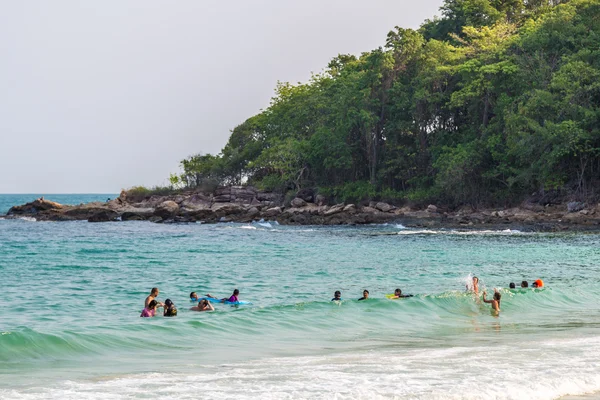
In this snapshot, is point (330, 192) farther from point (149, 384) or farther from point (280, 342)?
point (149, 384)

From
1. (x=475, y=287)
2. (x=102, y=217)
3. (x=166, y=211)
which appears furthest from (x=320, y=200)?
(x=475, y=287)

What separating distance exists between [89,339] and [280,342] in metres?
3.79

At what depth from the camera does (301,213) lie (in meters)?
66.2

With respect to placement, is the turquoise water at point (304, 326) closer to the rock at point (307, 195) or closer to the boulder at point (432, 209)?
the boulder at point (432, 209)

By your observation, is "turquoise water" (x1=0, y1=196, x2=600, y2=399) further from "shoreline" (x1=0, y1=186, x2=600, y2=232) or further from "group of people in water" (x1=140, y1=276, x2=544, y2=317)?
"shoreline" (x1=0, y1=186, x2=600, y2=232)

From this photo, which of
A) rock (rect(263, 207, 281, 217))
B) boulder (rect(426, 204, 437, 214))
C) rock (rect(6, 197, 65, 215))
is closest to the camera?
boulder (rect(426, 204, 437, 214))

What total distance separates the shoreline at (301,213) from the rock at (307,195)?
Answer: 94 mm

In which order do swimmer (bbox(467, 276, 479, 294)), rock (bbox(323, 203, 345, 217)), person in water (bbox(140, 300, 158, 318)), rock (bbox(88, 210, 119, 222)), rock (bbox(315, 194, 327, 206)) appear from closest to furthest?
person in water (bbox(140, 300, 158, 318)) < swimmer (bbox(467, 276, 479, 294)) < rock (bbox(323, 203, 345, 217)) < rock (bbox(315, 194, 327, 206)) < rock (bbox(88, 210, 119, 222))

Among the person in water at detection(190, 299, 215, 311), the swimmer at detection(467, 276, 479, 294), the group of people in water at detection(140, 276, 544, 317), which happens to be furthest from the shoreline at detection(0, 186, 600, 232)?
the person in water at detection(190, 299, 215, 311)

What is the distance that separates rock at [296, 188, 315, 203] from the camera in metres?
71.4

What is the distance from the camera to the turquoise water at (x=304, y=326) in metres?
11.2

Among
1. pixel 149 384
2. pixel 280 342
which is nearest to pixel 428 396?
pixel 149 384

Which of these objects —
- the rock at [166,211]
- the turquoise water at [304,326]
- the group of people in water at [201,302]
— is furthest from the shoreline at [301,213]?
the group of people in water at [201,302]

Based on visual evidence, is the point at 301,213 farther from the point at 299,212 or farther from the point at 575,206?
the point at 575,206
